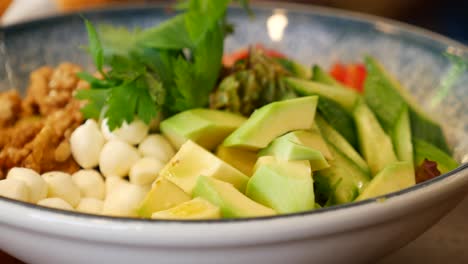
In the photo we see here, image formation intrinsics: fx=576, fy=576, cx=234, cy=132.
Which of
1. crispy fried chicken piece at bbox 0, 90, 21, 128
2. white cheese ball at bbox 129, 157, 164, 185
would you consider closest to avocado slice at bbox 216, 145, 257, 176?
white cheese ball at bbox 129, 157, 164, 185

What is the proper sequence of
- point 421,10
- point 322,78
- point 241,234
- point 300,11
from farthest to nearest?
point 421,10, point 300,11, point 322,78, point 241,234

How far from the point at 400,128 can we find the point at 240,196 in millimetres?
474

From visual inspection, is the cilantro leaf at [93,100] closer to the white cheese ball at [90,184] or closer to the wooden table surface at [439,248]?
the white cheese ball at [90,184]

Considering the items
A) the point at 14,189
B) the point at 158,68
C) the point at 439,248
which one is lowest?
the point at 439,248

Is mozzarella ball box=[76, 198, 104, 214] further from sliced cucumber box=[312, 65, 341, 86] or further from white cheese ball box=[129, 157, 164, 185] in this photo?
sliced cucumber box=[312, 65, 341, 86]

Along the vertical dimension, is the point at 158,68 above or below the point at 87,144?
above

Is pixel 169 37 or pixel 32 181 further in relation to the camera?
pixel 169 37

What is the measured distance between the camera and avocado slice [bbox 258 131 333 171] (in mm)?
806

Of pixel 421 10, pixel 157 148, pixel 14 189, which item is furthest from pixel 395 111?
pixel 421 10

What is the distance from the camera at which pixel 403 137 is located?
3.52 feet

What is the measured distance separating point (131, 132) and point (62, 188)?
6.1 inches

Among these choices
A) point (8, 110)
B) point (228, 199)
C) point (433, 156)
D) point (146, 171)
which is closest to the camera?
point (228, 199)

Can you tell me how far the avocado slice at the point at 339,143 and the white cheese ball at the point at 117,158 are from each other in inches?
13.1

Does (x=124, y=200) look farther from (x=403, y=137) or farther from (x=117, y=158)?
(x=403, y=137)
